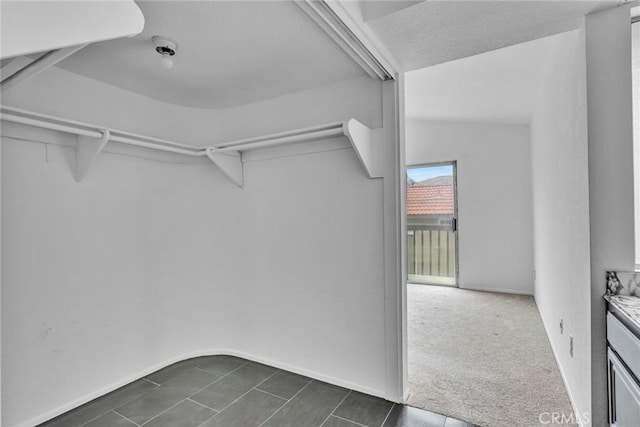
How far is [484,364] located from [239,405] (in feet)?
5.84

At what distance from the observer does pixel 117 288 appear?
7.23 feet

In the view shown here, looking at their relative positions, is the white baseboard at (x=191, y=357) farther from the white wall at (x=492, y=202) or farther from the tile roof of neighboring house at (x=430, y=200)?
the tile roof of neighboring house at (x=430, y=200)

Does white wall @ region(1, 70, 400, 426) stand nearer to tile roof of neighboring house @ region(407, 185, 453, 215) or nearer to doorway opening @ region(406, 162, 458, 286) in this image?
doorway opening @ region(406, 162, 458, 286)

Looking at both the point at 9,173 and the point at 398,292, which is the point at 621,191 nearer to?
the point at 398,292

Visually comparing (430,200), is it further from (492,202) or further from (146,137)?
(146,137)

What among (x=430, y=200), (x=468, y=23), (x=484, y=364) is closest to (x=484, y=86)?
(x=468, y=23)

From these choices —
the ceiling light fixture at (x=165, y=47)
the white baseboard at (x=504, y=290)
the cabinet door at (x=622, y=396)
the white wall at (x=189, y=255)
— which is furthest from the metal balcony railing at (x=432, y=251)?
the ceiling light fixture at (x=165, y=47)

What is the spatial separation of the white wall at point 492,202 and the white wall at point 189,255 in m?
3.31

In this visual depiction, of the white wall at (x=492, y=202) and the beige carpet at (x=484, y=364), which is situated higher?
the white wall at (x=492, y=202)

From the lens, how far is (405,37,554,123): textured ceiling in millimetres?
2641

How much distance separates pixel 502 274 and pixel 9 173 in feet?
17.1

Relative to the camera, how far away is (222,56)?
1.88 metres

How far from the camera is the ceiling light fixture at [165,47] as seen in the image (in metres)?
1.68

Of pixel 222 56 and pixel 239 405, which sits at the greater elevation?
pixel 222 56
